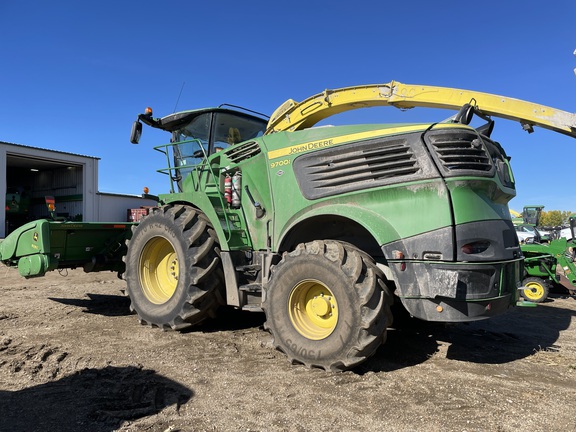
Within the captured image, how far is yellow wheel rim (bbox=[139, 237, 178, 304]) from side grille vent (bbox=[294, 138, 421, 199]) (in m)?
2.20

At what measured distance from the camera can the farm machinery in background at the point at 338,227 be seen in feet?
10.8

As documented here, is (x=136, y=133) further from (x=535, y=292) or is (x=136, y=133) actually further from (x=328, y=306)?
(x=535, y=292)

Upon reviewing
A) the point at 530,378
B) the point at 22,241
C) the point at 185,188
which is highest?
the point at 185,188

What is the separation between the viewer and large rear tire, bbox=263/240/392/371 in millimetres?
3293

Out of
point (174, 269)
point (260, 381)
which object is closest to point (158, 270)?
point (174, 269)

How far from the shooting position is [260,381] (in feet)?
10.9

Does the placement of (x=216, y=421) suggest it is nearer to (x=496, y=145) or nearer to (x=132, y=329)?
(x=132, y=329)

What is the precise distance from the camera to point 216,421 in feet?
8.81

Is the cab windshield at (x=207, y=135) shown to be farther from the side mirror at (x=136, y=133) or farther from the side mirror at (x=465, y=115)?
the side mirror at (x=465, y=115)

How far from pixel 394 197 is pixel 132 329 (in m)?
3.46

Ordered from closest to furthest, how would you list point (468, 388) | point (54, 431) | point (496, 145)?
point (54, 431)
point (468, 388)
point (496, 145)

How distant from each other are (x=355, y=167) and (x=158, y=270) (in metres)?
3.05

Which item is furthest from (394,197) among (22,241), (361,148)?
(22,241)

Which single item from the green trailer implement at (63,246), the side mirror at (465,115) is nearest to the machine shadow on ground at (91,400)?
the green trailer implement at (63,246)
